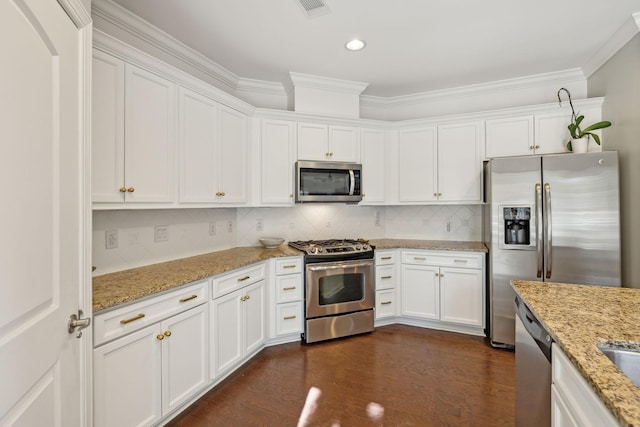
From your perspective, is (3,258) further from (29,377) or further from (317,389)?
(317,389)

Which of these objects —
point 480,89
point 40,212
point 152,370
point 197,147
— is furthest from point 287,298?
point 480,89

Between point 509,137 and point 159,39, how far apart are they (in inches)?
A: 134

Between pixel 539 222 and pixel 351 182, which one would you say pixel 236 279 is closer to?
pixel 351 182

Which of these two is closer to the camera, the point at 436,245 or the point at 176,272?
the point at 176,272

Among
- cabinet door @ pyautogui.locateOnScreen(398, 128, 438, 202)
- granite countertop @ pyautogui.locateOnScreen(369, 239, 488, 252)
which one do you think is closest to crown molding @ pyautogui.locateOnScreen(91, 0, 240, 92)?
cabinet door @ pyautogui.locateOnScreen(398, 128, 438, 202)

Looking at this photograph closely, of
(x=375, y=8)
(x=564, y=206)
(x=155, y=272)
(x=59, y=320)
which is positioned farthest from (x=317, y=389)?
(x=375, y=8)

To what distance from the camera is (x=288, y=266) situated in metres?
2.88

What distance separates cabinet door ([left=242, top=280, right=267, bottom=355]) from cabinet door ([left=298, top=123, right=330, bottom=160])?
1423 mm

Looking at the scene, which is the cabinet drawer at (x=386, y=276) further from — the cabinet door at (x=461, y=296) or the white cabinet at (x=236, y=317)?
the white cabinet at (x=236, y=317)

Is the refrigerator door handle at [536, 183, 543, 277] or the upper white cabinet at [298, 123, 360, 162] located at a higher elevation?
the upper white cabinet at [298, 123, 360, 162]

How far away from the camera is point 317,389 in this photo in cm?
222

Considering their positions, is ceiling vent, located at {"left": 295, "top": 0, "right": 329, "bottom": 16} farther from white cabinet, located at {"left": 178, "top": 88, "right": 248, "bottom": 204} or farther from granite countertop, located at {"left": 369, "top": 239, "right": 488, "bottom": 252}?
granite countertop, located at {"left": 369, "top": 239, "right": 488, "bottom": 252}

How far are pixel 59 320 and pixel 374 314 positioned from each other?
273 cm

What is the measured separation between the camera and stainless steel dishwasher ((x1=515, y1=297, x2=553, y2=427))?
1.17m
